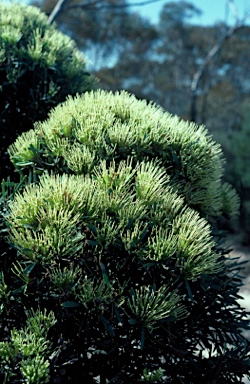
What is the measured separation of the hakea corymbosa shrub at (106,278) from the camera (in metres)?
1.89

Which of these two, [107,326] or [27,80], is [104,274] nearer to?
[107,326]

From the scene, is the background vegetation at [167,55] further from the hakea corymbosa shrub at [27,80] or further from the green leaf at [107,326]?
the green leaf at [107,326]

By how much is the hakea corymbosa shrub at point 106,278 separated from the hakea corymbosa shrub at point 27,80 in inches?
34.1

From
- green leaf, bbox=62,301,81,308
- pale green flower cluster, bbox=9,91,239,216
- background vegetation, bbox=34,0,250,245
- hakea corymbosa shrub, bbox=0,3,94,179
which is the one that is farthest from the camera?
background vegetation, bbox=34,0,250,245

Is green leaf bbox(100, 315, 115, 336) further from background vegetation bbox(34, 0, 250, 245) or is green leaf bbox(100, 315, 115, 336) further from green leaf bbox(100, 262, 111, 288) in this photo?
background vegetation bbox(34, 0, 250, 245)

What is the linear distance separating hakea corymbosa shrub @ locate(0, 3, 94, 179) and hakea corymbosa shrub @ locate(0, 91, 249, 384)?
2.84 feet

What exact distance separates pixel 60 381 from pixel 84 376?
0.69ft

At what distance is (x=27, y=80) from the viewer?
10.7 feet

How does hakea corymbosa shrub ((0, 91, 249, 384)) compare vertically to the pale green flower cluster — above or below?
below

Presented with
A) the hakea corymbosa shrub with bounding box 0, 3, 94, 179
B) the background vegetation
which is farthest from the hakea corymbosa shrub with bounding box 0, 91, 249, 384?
the background vegetation

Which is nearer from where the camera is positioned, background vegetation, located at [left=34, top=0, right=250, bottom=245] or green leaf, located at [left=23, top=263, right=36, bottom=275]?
green leaf, located at [left=23, top=263, right=36, bottom=275]

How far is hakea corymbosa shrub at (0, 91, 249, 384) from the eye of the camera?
189 cm

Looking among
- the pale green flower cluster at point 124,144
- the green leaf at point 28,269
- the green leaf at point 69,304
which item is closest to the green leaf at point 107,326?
Result: the green leaf at point 69,304

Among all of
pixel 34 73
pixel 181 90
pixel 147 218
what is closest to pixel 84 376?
pixel 147 218
